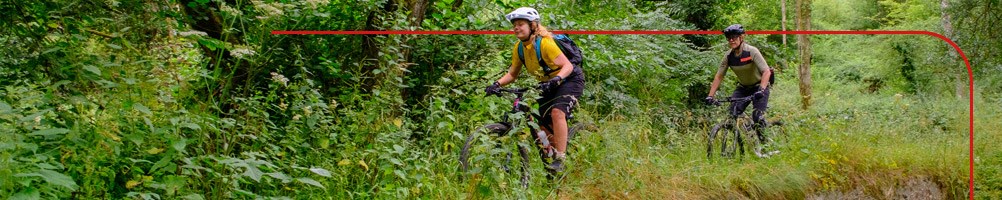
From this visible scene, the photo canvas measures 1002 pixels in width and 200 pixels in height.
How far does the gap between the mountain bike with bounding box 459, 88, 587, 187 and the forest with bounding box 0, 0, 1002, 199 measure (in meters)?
0.04

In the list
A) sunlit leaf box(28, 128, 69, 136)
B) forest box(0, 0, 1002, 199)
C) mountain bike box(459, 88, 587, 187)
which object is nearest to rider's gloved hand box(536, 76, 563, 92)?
mountain bike box(459, 88, 587, 187)

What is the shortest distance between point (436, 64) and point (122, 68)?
3517mm

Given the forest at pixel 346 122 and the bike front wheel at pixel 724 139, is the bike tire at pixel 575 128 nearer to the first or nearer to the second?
the forest at pixel 346 122

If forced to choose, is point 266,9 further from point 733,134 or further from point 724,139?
point 733,134

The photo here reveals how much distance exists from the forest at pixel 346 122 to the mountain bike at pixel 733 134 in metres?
0.14

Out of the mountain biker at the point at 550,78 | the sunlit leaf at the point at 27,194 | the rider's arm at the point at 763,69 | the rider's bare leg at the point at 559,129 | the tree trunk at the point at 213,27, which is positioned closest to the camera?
the sunlit leaf at the point at 27,194

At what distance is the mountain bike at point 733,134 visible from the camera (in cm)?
862

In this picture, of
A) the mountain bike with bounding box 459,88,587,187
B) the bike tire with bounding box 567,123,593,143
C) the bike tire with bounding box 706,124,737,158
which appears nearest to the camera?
the mountain bike with bounding box 459,88,587,187

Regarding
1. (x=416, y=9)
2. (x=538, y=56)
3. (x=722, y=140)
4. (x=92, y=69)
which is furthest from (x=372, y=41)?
(x=722, y=140)

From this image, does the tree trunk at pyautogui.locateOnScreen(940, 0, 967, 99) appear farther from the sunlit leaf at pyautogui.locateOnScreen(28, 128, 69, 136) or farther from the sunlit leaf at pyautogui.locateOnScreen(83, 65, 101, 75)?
the sunlit leaf at pyautogui.locateOnScreen(28, 128, 69, 136)

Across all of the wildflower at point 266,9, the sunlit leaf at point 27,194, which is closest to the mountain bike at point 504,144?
the wildflower at point 266,9

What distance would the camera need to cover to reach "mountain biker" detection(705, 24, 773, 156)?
8484 millimetres

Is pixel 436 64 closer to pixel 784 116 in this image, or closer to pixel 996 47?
pixel 784 116

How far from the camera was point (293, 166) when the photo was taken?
480 centimetres
